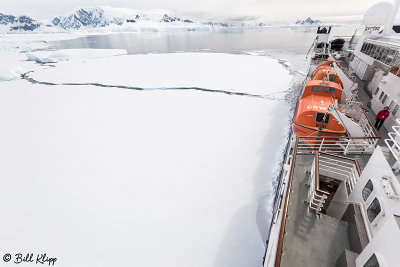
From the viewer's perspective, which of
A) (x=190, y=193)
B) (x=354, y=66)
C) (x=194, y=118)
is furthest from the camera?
(x=354, y=66)

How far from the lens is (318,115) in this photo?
9.62 meters

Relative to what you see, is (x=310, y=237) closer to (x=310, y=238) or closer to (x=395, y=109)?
(x=310, y=238)

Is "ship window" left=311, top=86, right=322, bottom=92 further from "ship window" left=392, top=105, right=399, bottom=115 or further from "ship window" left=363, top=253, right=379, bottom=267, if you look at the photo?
"ship window" left=363, top=253, right=379, bottom=267

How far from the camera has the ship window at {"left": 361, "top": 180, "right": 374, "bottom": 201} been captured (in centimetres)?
484

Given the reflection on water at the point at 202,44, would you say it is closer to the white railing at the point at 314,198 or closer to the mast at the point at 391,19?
the mast at the point at 391,19

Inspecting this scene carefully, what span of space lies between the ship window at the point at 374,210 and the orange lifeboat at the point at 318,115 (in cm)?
508

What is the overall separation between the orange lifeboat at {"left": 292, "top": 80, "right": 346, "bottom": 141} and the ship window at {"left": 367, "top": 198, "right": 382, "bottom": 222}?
5.08 metres

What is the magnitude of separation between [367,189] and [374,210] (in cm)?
70

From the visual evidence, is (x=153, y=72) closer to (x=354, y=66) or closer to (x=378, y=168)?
(x=354, y=66)

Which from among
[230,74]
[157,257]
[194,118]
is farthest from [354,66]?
[157,257]

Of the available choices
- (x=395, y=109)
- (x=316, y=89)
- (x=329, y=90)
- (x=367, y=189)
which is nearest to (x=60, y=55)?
(x=316, y=89)

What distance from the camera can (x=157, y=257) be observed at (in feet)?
21.3

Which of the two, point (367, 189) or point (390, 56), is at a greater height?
point (390, 56)

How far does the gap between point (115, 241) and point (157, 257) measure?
1.70m
